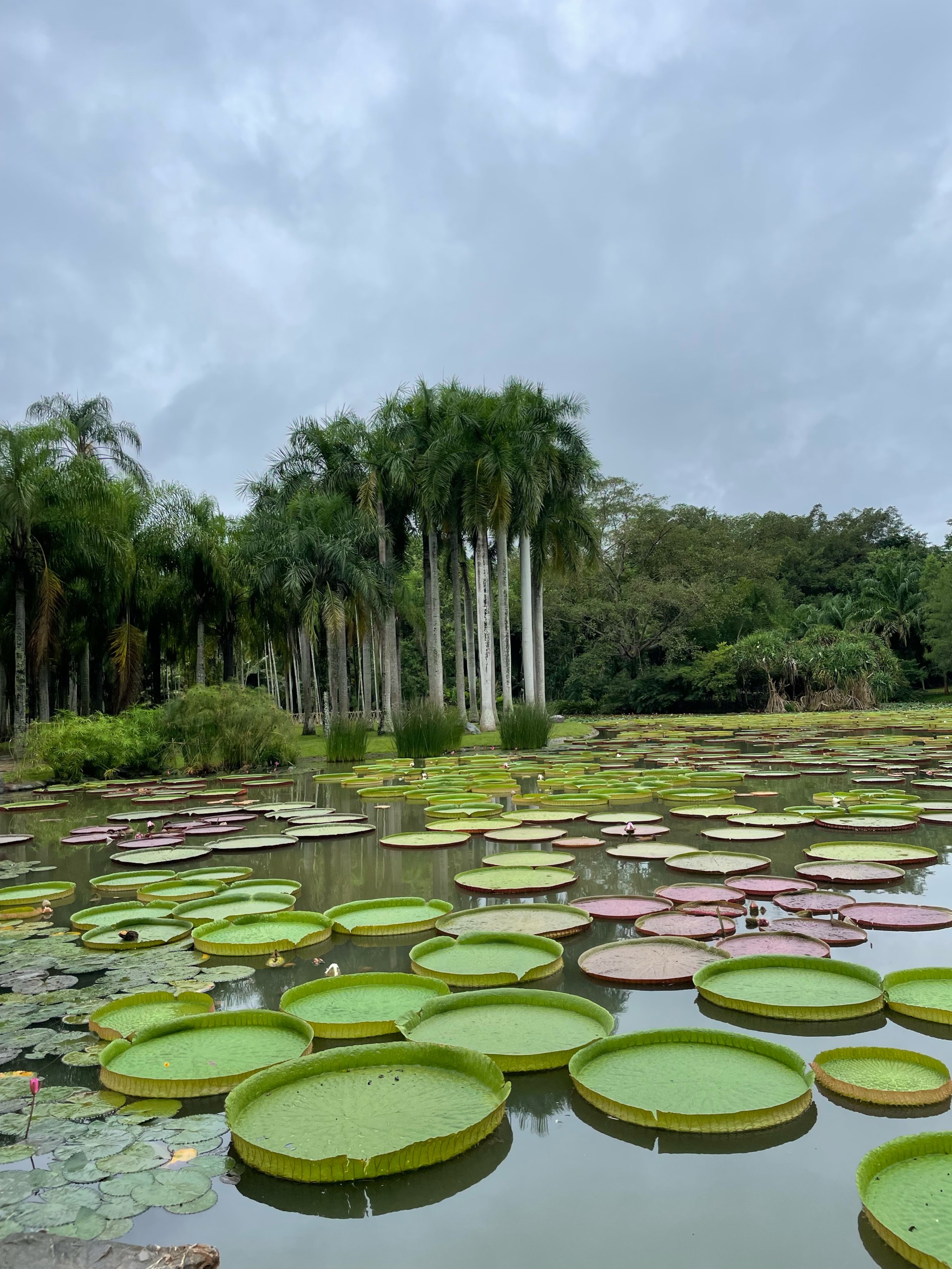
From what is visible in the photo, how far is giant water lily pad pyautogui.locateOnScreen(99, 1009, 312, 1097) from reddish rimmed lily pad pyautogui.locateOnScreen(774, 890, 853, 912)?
112 inches

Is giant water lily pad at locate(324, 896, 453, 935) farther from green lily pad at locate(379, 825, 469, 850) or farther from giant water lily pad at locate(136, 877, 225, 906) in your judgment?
green lily pad at locate(379, 825, 469, 850)

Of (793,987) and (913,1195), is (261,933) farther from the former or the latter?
(913,1195)

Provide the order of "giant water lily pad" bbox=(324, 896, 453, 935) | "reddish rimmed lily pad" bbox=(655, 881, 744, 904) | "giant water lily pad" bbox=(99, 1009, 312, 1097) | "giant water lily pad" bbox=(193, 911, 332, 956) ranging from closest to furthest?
"giant water lily pad" bbox=(99, 1009, 312, 1097) → "giant water lily pad" bbox=(193, 911, 332, 956) → "giant water lily pad" bbox=(324, 896, 453, 935) → "reddish rimmed lily pad" bbox=(655, 881, 744, 904)

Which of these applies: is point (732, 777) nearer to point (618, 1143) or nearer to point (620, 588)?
point (618, 1143)

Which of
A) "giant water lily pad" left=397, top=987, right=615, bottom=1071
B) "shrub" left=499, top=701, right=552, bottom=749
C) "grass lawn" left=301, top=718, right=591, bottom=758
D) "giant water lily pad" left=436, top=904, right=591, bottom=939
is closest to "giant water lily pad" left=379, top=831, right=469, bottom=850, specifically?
"giant water lily pad" left=436, top=904, right=591, bottom=939

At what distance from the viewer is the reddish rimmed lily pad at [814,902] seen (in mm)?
4562

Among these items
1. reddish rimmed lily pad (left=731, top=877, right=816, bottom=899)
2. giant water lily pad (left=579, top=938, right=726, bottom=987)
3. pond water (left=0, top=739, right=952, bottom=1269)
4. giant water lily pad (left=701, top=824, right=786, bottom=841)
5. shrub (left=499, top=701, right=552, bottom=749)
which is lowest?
pond water (left=0, top=739, right=952, bottom=1269)

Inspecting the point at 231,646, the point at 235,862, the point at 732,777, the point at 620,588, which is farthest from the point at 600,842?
the point at 620,588

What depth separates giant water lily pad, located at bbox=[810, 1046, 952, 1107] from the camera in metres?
2.47

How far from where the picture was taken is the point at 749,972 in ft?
11.8

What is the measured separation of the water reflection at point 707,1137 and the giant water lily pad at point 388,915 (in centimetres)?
216

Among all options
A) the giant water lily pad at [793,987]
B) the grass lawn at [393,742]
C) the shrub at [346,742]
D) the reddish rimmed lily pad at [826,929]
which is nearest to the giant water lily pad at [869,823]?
the reddish rimmed lily pad at [826,929]

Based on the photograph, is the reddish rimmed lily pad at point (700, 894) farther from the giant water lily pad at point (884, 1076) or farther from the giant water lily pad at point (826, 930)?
the giant water lily pad at point (884, 1076)

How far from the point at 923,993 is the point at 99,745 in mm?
13353
